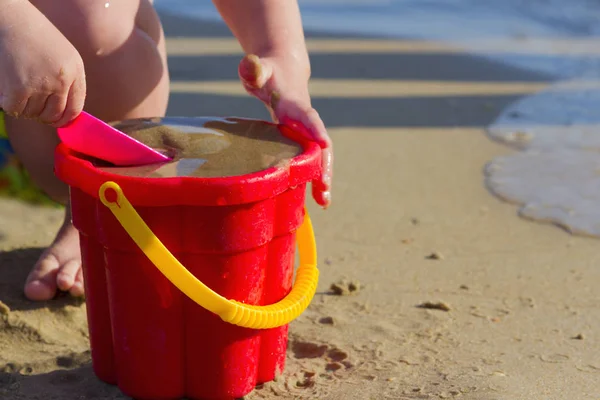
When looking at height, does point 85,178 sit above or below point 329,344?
above

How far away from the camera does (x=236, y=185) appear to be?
4.42ft

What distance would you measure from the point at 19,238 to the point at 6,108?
895mm

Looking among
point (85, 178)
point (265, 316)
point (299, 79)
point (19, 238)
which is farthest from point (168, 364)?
point (19, 238)

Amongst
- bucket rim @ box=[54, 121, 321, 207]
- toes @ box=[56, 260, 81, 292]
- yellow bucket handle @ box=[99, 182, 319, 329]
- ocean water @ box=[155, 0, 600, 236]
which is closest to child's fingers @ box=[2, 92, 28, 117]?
bucket rim @ box=[54, 121, 321, 207]

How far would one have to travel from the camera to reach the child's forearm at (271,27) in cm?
181

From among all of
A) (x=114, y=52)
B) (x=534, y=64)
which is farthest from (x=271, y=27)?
(x=534, y=64)

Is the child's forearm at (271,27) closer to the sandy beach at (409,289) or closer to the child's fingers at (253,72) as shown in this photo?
the child's fingers at (253,72)

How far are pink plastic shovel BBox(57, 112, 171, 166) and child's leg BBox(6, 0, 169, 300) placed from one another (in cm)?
44

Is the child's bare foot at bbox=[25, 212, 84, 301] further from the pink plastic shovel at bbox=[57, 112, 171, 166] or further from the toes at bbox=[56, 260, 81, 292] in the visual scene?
the pink plastic shovel at bbox=[57, 112, 171, 166]

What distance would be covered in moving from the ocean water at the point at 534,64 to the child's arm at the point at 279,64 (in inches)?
40.3

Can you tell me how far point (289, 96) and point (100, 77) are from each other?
0.45 m

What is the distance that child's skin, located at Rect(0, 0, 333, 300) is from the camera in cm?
162

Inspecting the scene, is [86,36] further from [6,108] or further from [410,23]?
[410,23]

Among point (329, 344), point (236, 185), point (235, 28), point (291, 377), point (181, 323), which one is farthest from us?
point (235, 28)
